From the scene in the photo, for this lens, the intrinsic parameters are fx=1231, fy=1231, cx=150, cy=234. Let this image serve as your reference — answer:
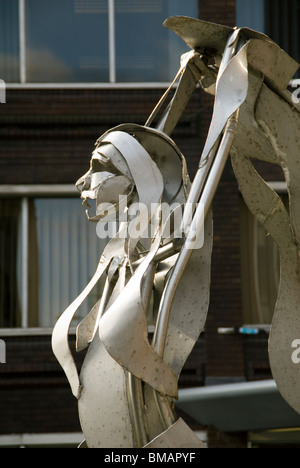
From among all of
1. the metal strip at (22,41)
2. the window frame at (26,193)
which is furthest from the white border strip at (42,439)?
the metal strip at (22,41)

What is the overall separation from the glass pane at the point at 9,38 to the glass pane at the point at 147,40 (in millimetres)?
1218

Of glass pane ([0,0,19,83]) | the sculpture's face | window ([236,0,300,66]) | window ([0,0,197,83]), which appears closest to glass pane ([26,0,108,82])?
window ([0,0,197,83])

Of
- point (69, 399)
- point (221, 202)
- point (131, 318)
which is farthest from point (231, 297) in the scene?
point (131, 318)

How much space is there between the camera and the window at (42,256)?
46.7 ft

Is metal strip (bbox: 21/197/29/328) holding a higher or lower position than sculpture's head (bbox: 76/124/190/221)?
lower

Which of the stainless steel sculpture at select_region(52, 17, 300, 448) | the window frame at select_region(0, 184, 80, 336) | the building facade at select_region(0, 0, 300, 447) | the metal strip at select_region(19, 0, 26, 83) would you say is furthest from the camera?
the metal strip at select_region(19, 0, 26, 83)

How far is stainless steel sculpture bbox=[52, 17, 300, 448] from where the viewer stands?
21.3ft

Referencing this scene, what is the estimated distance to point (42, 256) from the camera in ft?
47.0

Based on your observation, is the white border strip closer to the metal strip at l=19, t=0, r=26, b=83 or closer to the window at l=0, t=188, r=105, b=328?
the window at l=0, t=188, r=105, b=328

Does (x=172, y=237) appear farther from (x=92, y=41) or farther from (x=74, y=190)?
(x=92, y=41)

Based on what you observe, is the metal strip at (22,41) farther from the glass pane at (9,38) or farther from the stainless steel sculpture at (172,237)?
the stainless steel sculpture at (172,237)

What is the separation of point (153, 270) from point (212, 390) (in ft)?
20.4

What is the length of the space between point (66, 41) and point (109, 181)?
7.90 metres

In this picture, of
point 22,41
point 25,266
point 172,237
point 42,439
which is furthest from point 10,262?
point 172,237
